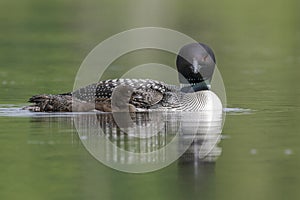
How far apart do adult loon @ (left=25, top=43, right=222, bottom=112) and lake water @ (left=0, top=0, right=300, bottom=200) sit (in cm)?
27

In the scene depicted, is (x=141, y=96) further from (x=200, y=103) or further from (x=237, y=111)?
(x=237, y=111)

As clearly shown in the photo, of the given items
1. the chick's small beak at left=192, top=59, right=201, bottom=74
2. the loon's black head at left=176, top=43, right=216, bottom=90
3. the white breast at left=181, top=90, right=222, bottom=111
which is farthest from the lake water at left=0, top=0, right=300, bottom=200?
the chick's small beak at left=192, top=59, right=201, bottom=74

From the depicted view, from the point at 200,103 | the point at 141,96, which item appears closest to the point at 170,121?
the point at 141,96

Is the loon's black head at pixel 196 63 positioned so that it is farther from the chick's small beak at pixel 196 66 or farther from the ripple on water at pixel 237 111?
the ripple on water at pixel 237 111

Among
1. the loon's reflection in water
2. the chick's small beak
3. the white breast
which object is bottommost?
the loon's reflection in water

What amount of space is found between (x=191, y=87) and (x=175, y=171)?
4.21 metres

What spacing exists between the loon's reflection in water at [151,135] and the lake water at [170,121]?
11 cm

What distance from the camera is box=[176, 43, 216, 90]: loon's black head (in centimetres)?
1455

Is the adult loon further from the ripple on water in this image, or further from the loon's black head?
the ripple on water

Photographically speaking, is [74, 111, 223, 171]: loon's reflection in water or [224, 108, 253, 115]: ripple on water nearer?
[74, 111, 223, 171]: loon's reflection in water

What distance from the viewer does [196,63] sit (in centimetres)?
1457

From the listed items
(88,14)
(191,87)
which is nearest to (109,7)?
(88,14)

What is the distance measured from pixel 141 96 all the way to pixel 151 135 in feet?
5.87

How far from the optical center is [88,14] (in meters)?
32.9
